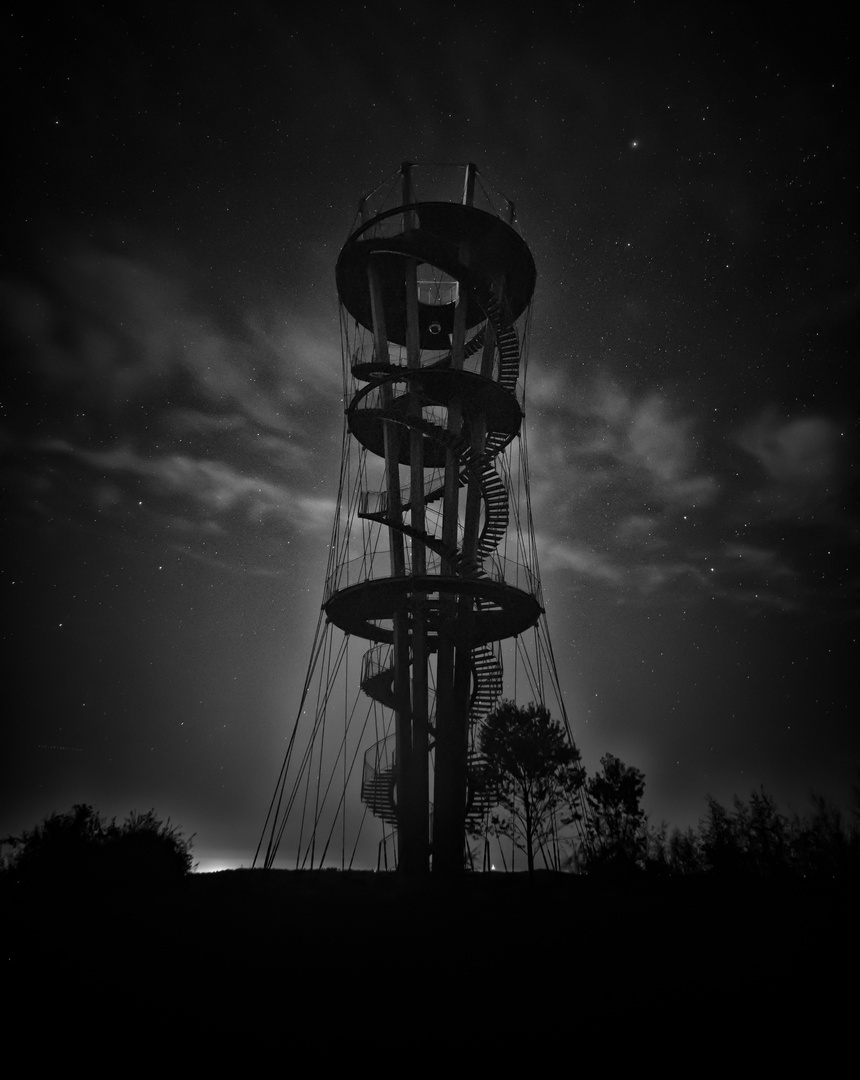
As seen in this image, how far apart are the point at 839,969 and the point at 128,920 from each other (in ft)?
43.2

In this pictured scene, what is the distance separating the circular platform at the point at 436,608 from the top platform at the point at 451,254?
35.6ft

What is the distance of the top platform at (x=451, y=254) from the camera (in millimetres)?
24562

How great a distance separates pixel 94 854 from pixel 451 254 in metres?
26.9

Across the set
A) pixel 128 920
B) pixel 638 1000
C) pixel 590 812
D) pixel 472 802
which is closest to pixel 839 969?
pixel 638 1000

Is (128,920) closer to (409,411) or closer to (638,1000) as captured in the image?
(638,1000)

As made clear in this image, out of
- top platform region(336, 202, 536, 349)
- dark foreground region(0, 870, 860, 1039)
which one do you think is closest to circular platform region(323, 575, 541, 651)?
dark foreground region(0, 870, 860, 1039)

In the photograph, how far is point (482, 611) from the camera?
2319 cm

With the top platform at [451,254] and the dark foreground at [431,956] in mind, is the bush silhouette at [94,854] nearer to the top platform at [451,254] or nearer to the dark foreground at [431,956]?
the dark foreground at [431,956]

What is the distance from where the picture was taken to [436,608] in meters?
23.1

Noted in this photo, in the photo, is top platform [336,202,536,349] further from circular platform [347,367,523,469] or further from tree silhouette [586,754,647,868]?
tree silhouette [586,754,647,868]

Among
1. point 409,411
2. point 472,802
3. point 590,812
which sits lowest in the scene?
point 472,802

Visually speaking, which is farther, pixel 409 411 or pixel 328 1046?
pixel 409 411

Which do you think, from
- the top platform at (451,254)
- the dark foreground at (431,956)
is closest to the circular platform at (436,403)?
the top platform at (451,254)

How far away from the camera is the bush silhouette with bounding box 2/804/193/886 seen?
775 inches
